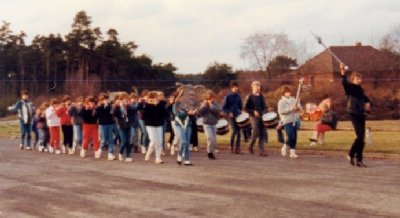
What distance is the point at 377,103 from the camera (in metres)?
45.0

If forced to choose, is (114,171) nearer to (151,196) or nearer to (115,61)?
(151,196)

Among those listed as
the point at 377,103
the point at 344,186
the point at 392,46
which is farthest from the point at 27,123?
the point at 392,46

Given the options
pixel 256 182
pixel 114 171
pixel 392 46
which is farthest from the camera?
pixel 392 46

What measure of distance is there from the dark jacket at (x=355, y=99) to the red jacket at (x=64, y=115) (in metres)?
9.31

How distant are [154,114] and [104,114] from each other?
2313mm

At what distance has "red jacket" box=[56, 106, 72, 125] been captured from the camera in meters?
21.5

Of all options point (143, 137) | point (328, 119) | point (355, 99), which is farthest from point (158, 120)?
point (328, 119)

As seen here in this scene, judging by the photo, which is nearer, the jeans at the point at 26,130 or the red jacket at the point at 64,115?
the red jacket at the point at 64,115

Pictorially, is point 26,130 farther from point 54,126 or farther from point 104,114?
point 104,114

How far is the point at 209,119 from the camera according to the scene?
1823 centimetres

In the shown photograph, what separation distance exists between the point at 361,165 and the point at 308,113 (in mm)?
27741

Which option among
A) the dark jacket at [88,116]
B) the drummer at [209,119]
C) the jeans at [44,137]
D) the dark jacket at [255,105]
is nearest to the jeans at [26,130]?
the jeans at [44,137]

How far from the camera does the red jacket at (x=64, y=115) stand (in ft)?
70.4

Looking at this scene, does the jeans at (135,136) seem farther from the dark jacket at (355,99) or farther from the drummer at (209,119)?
the dark jacket at (355,99)
